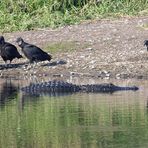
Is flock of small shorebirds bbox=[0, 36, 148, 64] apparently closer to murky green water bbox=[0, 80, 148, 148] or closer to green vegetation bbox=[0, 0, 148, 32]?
murky green water bbox=[0, 80, 148, 148]

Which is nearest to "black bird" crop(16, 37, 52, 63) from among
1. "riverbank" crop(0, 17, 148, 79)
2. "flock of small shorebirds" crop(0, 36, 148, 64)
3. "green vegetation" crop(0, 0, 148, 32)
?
"flock of small shorebirds" crop(0, 36, 148, 64)

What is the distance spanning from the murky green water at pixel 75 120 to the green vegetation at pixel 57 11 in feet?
32.9

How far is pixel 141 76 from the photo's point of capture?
20.8 metres

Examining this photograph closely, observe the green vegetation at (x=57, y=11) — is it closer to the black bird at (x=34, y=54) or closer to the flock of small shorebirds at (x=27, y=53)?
the flock of small shorebirds at (x=27, y=53)

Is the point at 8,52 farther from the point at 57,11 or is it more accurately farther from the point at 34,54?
the point at 57,11

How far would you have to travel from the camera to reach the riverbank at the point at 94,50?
71.0ft

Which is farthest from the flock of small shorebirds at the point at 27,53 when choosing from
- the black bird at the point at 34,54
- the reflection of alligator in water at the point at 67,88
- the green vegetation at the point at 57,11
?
the green vegetation at the point at 57,11

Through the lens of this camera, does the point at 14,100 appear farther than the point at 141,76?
No

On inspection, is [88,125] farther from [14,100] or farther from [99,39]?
[99,39]

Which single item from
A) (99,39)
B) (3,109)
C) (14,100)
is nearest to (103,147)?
(3,109)

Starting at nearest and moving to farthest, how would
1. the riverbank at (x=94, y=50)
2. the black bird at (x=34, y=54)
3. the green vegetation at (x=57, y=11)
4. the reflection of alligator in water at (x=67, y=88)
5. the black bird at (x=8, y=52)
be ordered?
the reflection of alligator in water at (x=67, y=88) → the riverbank at (x=94, y=50) → the black bird at (x=34, y=54) → the black bird at (x=8, y=52) → the green vegetation at (x=57, y=11)

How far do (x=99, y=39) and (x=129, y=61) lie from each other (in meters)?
2.75

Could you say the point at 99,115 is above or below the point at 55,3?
below

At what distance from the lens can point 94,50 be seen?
2369cm
